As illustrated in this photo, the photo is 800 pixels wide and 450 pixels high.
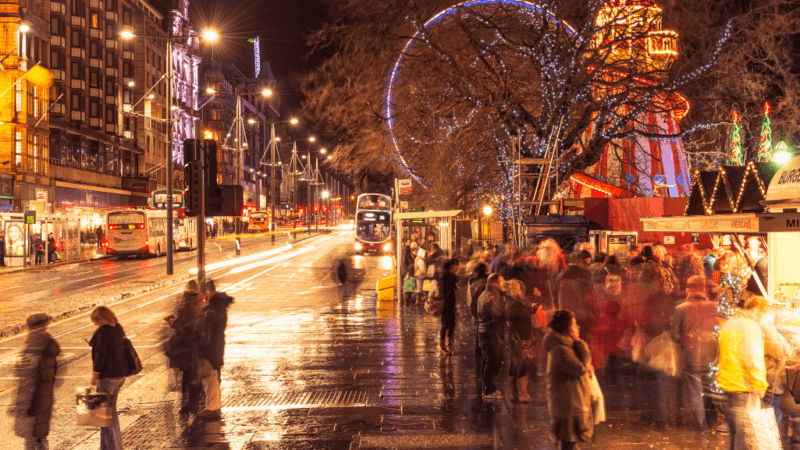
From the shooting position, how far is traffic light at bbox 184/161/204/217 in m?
14.5

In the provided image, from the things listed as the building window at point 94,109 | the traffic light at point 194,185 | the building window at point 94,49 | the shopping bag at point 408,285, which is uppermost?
the building window at point 94,49

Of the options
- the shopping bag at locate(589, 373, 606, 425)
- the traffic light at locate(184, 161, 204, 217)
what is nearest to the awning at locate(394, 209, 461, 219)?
the traffic light at locate(184, 161, 204, 217)

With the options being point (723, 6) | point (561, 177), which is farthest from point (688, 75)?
point (561, 177)

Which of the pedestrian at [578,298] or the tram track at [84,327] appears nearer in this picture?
the tram track at [84,327]

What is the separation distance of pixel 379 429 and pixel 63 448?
127 inches

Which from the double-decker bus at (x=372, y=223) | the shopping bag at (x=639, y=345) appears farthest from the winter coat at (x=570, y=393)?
the double-decker bus at (x=372, y=223)

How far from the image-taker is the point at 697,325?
8070 mm

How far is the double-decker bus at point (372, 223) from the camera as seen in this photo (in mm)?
48531

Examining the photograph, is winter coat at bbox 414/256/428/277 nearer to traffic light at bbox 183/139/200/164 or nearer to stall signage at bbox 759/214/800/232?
traffic light at bbox 183/139/200/164

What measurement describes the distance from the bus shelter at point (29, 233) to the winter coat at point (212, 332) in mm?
32043

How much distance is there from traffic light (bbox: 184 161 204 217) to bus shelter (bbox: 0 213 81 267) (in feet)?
84.7

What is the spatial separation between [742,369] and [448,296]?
567cm

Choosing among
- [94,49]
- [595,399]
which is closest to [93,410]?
[595,399]

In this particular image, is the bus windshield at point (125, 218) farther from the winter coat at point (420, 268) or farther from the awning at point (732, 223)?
the awning at point (732, 223)
